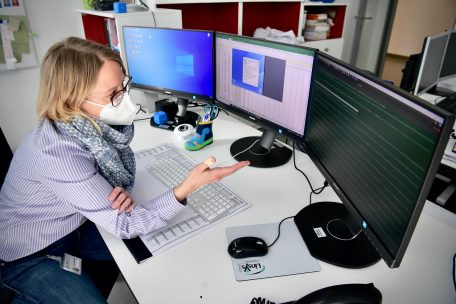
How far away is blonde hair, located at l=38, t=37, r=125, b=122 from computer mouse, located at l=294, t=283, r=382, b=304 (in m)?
0.79

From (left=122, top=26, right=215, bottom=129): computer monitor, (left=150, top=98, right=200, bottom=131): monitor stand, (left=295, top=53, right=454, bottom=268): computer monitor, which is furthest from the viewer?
(left=150, top=98, right=200, bottom=131): monitor stand

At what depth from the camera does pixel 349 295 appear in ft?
1.85

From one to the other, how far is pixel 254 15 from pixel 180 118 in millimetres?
1514

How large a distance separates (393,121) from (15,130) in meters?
2.20

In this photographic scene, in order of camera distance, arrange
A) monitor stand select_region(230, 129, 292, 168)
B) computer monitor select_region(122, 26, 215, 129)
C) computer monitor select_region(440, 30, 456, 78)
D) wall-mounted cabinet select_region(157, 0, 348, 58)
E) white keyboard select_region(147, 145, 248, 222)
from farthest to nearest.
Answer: wall-mounted cabinet select_region(157, 0, 348, 58)
computer monitor select_region(440, 30, 456, 78)
computer monitor select_region(122, 26, 215, 129)
monitor stand select_region(230, 129, 292, 168)
white keyboard select_region(147, 145, 248, 222)

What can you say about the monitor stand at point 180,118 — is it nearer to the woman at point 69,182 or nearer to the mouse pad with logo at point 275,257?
the woman at point 69,182

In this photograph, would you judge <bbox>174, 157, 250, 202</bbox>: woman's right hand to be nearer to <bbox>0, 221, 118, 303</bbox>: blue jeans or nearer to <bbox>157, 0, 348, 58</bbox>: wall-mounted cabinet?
<bbox>0, 221, 118, 303</bbox>: blue jeans

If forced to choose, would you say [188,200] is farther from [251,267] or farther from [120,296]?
[120,296]

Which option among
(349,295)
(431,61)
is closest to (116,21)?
(349,295)

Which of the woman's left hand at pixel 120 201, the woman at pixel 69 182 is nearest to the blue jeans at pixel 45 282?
→ the woman at pixel 69 182

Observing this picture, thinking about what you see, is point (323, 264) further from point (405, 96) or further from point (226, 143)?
point (226, 143)

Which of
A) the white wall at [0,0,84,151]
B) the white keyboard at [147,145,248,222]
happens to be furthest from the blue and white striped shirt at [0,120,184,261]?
the white wall at [0,0,84,151]

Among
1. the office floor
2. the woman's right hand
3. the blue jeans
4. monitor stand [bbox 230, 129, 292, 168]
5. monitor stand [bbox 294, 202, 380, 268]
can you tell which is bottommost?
the office floor

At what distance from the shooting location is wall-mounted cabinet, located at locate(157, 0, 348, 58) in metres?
2.16
